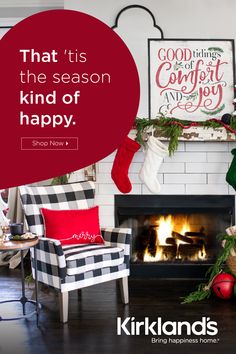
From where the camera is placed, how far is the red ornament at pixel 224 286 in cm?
329

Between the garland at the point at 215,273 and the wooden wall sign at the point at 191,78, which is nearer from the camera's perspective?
the garland at the point at 215,273

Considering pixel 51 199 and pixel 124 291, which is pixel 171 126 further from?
pixel 124 291

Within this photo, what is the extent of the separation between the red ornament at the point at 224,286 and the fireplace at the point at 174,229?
2.11 ft

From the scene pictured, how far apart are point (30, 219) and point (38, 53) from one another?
155 centimetres

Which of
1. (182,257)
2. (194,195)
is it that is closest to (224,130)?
(194,195)

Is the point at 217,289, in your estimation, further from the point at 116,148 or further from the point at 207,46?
the point at 207,46

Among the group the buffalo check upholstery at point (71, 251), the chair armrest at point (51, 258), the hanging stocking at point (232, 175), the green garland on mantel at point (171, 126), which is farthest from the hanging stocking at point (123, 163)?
the chair armrest at point (51, 258)

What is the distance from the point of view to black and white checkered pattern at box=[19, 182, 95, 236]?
130 inches

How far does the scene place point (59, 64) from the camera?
13.1 feet

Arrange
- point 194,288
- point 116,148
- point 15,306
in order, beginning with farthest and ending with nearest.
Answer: point 116,148
point 194,288
point 15,306

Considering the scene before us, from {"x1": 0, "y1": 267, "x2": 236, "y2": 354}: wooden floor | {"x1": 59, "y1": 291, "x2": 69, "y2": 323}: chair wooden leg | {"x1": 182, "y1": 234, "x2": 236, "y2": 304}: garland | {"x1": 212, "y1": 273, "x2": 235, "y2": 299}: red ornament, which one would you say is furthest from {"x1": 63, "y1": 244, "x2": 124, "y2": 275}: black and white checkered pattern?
{"x1": 212, "y1": 273, "x2": 235, "y2": 299}: red ornament

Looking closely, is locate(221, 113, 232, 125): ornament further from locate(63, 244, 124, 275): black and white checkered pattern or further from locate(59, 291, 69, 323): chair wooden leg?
locate(59, 291, 69, 323): chair wooden leg

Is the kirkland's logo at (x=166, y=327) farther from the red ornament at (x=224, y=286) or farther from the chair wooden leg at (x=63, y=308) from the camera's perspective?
the red ornament at (x=224, y=286)

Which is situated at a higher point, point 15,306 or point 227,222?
point 227,222
